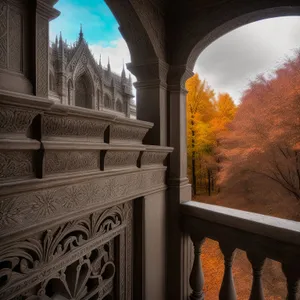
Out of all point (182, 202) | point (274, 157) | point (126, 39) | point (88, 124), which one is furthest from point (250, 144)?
point (88, 124)

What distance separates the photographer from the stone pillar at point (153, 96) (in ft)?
6.41

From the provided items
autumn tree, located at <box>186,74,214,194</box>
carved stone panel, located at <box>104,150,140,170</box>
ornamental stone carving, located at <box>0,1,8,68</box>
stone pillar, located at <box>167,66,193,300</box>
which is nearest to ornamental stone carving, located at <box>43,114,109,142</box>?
carved stone panel, located at <box>104,150,140,170</box>

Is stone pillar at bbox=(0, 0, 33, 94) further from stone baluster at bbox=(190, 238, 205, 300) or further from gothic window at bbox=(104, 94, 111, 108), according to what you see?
gothic window at bbox=(104, 94, 111, 108)

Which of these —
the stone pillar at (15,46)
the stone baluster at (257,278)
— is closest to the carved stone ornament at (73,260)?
the stone pillar at (15,46)

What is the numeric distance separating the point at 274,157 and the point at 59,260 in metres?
6.20

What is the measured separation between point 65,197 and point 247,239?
1.31 m

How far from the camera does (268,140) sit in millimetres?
5754

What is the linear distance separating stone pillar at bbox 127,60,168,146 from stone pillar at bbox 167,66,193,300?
92mm

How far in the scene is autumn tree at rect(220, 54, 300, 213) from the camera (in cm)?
528

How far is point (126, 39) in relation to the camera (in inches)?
74.2

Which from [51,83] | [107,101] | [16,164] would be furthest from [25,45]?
[107,101]

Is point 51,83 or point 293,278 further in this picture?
point 51,83

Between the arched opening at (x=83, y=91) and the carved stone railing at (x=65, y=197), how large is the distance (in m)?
11.2

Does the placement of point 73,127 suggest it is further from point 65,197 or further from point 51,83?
point 51,83
